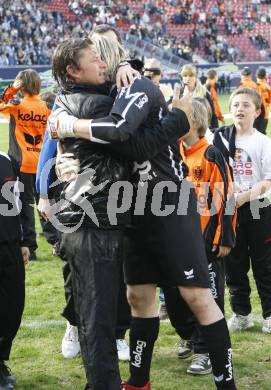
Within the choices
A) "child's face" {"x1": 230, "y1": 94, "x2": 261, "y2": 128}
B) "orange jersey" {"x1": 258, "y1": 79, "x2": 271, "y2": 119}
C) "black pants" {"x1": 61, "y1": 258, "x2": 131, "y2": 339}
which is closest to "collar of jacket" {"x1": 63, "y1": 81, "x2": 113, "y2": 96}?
"black pants" {"x1": 61, "y1": 258, "x2": 131, "y2": 339}

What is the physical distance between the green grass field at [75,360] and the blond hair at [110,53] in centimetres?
201

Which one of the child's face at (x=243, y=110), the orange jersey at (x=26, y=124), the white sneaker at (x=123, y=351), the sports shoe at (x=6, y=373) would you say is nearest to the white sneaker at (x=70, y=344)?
the white sneaker at (x=123, y=351)

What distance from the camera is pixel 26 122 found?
8250 millimetres

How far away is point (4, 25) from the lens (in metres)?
34.8

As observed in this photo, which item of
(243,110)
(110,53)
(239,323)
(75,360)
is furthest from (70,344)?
(110,53)

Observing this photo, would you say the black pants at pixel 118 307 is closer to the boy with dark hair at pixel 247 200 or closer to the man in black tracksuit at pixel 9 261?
the man in black tracksuit at pixel 9 261

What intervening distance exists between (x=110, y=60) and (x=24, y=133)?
4624 millimetres

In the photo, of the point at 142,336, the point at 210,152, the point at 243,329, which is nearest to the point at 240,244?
the point at 243,329

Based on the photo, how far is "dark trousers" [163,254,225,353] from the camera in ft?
15.6

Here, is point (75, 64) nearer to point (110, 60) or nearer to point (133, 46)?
point (110, 60)

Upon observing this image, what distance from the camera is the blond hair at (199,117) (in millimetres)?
4613

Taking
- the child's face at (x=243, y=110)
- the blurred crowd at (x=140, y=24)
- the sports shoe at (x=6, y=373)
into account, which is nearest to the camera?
the sports shoe at (x=6, y=373)

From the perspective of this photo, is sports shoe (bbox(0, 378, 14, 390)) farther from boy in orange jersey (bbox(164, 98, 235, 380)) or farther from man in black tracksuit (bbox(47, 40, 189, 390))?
boy in orange jersey (bbox(164, 98, 235, 380))

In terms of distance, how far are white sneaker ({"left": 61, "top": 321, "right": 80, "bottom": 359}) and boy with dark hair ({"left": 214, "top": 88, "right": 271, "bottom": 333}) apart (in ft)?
4.21
